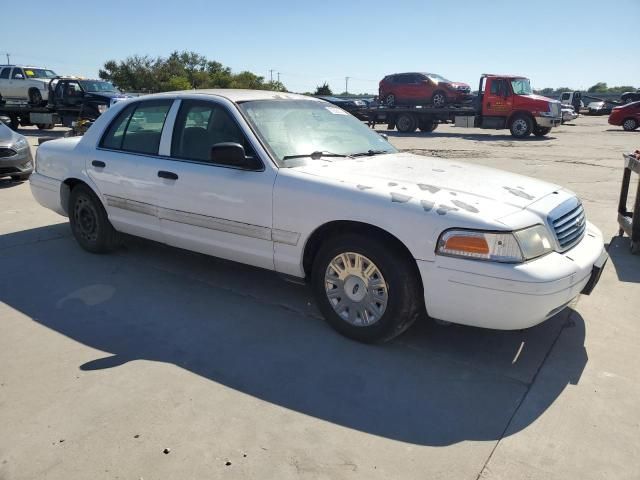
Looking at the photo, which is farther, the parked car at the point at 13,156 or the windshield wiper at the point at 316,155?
the parked car at the point at 13,156

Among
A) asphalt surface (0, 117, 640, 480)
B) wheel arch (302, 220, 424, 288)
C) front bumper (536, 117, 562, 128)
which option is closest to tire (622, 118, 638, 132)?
front bumper (536, 117, 562, 128)

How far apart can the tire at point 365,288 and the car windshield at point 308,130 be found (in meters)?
0.84

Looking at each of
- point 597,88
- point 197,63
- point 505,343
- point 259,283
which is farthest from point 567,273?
point 597,88

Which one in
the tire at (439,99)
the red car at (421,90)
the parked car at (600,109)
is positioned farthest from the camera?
the parked car at (600,109)

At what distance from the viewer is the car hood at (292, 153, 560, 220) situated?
10.5ft

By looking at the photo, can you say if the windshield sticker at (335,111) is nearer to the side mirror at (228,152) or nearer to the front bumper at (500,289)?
the side mirror at (228,152)

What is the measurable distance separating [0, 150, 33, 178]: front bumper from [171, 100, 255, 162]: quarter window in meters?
6.04

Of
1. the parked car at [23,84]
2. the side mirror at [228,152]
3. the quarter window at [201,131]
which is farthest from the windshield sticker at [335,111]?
the parked car at [23,84]

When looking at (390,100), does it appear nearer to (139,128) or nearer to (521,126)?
(521,126)

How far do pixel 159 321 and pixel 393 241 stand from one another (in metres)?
1.83

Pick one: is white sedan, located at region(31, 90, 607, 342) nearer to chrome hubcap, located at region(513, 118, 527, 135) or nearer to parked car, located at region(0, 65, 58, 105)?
chrome hubcap, located at region(513, 118, 527, 135)

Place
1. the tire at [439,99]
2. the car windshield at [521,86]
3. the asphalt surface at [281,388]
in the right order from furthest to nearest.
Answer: the tire at [439,99] < the car windshield at [521,86] < the asphalt surface at [281,388]

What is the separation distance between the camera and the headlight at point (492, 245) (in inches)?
117

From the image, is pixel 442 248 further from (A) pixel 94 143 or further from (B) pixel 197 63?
(B) pixel 197 63
